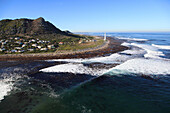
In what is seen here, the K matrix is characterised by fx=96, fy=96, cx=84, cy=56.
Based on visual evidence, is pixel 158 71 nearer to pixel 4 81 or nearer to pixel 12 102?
pixel 12 102

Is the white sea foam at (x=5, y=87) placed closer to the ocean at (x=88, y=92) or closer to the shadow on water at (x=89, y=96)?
the ocean at (x=88, y=92)

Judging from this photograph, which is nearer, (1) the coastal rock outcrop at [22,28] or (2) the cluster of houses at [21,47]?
(2) the cluster of houses at [21,47]

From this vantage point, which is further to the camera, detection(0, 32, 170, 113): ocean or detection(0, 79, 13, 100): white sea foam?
detection(0, 79, 13, 100): white sea foam

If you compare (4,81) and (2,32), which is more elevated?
(2,32)

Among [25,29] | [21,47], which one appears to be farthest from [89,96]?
[25,29]

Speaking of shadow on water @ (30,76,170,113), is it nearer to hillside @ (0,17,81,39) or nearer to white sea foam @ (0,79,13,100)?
white sea foam @ (0,79,13,100)

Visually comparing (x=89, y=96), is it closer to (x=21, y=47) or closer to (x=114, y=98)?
(x=114, y=98)

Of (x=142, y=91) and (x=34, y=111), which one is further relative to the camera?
(x=142, y=91)

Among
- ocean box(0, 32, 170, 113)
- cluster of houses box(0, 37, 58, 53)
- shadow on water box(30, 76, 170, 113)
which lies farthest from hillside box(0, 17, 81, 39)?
shadow on water box(30, 76, 170, 113)

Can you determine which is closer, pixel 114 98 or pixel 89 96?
pixel 114 98

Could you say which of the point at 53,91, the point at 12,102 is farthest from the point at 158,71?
the point at 12,102

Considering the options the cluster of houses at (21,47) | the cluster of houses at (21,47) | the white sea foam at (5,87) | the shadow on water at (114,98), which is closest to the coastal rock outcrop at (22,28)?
the cluster of houses at (21,47)
